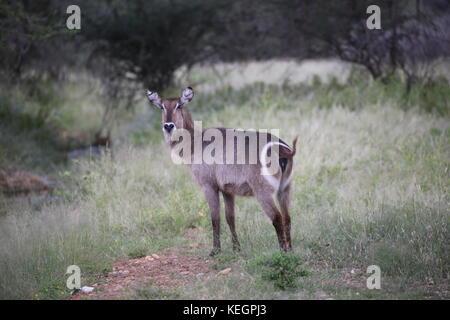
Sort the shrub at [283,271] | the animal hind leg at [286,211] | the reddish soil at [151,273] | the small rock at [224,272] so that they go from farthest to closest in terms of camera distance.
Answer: the animal hind leg at [286,211] < the small rock at [224,272] < the reddish soil at [151,273] < the shrub at [283,271]

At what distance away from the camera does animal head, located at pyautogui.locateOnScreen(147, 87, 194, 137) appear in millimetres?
6160

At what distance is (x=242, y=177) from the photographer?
223 inches

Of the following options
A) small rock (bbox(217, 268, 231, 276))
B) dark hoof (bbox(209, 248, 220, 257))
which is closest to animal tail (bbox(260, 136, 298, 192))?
small rock (bbox(217, 268, 231, 276))

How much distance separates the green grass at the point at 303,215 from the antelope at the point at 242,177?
1.15 ft

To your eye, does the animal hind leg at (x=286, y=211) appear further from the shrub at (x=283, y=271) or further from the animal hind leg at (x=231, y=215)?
the animal hind leg at (x=231, y=215)

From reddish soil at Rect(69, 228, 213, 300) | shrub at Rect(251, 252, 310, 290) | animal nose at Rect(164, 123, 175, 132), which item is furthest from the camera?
animal nose at Rect(164, 123, 175, 132)

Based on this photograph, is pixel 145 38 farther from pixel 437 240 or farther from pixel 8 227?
pixel 437 240

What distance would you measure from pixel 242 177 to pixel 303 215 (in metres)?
1.62

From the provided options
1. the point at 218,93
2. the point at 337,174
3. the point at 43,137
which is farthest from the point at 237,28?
the point at 337,174

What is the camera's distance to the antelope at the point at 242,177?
5.48 metres

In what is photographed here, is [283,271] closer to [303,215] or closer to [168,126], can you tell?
[303,215]

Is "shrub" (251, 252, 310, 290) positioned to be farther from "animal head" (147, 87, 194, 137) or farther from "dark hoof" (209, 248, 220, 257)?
"animal head" (147, 87, 194, 137)

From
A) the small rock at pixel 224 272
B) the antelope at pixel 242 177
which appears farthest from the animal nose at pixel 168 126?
the small rock at pixel 224 272

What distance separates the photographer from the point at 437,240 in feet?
18.3
